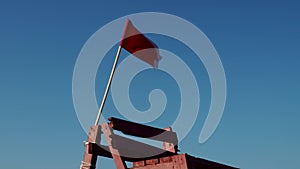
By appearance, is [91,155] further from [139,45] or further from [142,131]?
[139,45]

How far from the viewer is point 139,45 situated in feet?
30.1

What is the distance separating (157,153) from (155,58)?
11.6ft

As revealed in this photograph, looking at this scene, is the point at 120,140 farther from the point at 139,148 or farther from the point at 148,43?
the point at 148,43

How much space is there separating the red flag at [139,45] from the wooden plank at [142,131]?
2779 mm

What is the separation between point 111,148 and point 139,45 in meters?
4.10

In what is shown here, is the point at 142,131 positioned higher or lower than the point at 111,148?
higher

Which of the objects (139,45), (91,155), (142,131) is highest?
(139,45)

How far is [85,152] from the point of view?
19.6 ft

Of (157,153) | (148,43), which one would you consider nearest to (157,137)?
(157,153)

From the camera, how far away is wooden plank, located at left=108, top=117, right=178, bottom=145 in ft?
19.4

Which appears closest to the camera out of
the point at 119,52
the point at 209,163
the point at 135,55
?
the point at 209,163

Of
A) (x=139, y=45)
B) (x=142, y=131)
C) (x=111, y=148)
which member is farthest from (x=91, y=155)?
(x=139, y=45)

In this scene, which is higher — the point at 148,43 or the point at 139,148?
the point at 148,43

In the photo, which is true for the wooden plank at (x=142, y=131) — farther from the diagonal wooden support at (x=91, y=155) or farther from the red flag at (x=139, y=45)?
the red flag at (x=139, y=45)
